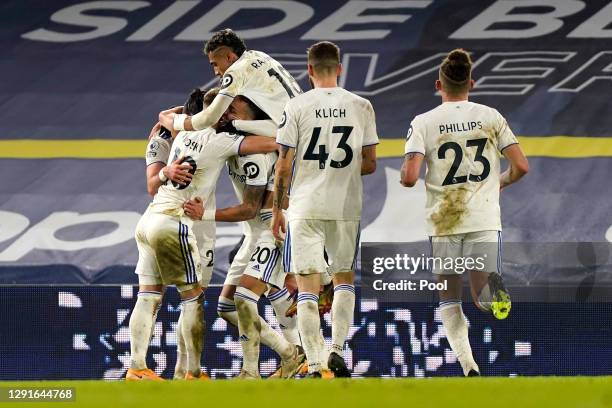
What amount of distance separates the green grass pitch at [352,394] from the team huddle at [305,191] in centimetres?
119

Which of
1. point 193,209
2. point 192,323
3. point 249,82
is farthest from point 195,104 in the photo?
point 192,323

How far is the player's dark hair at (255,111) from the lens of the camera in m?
8.59

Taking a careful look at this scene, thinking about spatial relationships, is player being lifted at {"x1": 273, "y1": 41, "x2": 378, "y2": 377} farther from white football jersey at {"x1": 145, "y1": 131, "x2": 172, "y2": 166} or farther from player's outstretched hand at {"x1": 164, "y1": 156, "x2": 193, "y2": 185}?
white football jersey at {"x1": 145, "y1": 131, "x2": 172, "y2": 166}

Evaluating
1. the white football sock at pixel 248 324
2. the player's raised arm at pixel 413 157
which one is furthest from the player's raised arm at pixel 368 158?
the white football sock at pixel 248 324

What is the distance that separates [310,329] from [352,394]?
1442 millimetres

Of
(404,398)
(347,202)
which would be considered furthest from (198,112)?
(404,398)

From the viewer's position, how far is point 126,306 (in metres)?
10.8

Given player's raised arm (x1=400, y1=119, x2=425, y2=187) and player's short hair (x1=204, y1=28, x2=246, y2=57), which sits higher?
player's short hair (x1=204, y1=28, x2=246, y2=57)

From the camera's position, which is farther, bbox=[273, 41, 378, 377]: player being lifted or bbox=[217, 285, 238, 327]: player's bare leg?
bbox=[217, 285, 238, 327]: player's bare leg

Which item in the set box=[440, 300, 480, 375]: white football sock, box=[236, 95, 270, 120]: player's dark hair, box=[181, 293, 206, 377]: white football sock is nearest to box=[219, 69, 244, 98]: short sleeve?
box=[236, 95, 270, 120]: player's dark hair

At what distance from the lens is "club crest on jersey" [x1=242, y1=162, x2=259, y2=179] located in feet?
28.2

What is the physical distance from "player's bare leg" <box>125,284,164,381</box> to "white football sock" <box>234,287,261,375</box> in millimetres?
522

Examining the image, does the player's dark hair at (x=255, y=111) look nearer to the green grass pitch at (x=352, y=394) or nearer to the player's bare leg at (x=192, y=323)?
the player's bare leg at (x=192, y=323)

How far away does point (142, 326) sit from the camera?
8500mm
